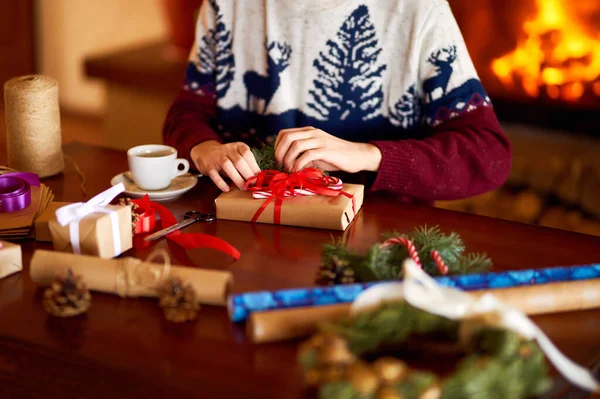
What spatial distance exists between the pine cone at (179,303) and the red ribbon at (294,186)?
309mm

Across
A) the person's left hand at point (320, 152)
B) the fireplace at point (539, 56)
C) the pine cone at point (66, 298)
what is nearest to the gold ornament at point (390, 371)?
the pine cone at point (66, 298)

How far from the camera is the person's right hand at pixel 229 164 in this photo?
47.6 inches

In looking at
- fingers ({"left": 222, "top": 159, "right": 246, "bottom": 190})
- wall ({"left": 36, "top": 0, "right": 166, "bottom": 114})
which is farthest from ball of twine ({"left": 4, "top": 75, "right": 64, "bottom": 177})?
wall ({"left": 36, "top": 0, "right": 166, "bottom": 114})

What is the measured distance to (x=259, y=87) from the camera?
1.62 m

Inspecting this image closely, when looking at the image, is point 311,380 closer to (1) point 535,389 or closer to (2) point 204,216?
(1) point 535,389

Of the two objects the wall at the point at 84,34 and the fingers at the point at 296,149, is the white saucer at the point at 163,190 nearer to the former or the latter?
the fingers at the point at 296,149

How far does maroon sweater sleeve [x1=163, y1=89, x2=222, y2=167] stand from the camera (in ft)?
4.89

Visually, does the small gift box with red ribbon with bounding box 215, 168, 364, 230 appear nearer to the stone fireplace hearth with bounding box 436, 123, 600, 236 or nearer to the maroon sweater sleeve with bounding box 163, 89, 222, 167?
the maroon sweater sleeve with bounding box 163, 89, 222, 167

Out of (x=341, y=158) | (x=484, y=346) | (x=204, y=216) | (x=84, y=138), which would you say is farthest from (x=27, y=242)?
(x=84, y=138)

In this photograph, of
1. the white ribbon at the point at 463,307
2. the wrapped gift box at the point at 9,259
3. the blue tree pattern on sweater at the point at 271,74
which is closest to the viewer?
the white ribbon at the point at 463,307

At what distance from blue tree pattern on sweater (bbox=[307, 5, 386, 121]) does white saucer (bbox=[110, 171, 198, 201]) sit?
0.38 m

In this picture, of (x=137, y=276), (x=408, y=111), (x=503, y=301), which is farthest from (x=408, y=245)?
(x=408, y=111)

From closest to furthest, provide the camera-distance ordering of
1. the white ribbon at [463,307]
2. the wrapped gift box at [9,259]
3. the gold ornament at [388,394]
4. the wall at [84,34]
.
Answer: the gold ornament at [388,394] → the white ribbon at [463,307] → the wrapped gift box at [9,259] → the wall at [84,34]

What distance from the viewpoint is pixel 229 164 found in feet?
4.01
